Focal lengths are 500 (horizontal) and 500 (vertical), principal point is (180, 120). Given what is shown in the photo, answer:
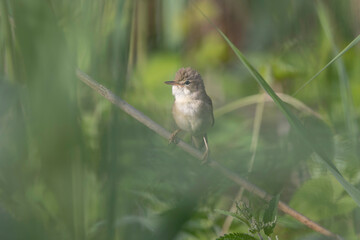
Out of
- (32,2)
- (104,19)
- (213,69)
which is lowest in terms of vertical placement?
(32,2)

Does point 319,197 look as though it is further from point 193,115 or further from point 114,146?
point 114,146

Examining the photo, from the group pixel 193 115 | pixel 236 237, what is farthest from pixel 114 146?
pixel 193 115

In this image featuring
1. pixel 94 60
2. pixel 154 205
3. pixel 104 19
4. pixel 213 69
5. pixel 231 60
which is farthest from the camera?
pixel 231 60

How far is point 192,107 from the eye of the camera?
1.74 meters

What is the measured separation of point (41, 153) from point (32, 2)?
154 millimetres

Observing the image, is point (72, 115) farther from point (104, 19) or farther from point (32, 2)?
point (104, 19)

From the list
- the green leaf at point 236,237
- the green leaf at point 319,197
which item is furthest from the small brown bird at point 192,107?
the green leaf at point 236,237

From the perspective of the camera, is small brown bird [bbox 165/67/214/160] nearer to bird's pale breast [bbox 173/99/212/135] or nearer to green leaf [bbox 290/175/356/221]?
bird's pale breast [bbox 173/99/212/135]

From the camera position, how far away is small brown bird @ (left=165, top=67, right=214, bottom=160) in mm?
1674

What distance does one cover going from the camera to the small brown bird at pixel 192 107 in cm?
167

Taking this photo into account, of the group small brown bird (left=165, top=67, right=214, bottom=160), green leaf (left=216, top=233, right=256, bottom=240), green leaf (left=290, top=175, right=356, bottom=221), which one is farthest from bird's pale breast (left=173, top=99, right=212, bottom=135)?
green leaf (left=216, top=233, right=256, bottom=240)

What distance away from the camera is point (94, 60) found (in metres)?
0.62

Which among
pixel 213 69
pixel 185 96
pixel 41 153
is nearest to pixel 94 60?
pixel 41 153

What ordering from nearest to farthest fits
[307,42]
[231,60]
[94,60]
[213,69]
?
[94,60], [307,42], [213,69], [231,60]
